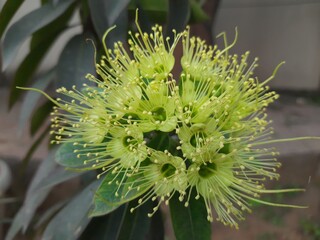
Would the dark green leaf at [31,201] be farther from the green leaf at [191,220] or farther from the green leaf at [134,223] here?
the green leaf at [191,220]

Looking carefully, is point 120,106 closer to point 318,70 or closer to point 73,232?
point 73,232

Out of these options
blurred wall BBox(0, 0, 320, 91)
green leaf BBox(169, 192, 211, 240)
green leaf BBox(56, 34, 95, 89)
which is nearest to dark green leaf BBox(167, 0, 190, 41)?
green leaf BBox(56, 34, 95, 89)

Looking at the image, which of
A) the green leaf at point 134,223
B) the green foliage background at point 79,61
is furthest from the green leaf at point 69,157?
the green leaf at point 134,223

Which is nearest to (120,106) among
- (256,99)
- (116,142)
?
(116,142)

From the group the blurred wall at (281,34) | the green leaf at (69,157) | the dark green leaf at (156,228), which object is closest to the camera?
the green leaf at (69,157)

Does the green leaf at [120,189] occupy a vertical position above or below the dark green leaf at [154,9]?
below

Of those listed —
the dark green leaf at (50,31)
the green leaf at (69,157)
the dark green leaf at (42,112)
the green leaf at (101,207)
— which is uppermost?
the dark green leaf at (50,31)

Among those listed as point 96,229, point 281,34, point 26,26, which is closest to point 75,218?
point 96,229
